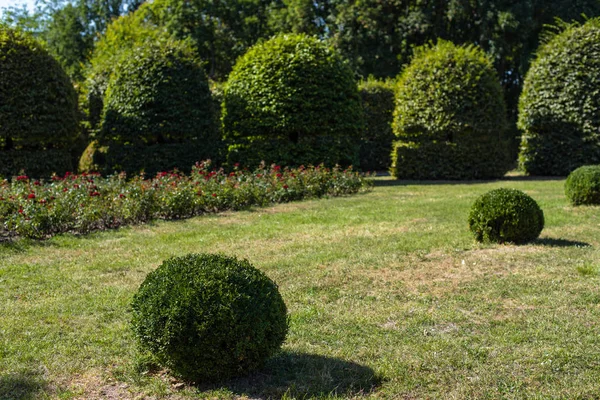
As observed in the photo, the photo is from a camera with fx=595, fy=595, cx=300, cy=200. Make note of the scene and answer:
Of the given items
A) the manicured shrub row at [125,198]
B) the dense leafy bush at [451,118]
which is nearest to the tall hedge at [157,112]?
the manicured shrub row at [125,198]

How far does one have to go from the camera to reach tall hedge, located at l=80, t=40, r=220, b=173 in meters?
16.9

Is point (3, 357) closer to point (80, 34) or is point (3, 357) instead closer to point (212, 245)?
point (212, 245)

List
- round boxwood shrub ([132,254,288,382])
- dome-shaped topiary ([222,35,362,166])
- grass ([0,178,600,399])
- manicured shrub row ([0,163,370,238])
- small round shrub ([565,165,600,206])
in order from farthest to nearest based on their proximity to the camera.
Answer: dome-shaped topiary ([222,35,362,166]) → small round shrub ([565,165,600,206]) → manicured shrub row ([0,163,370,238]) → grass ([0,178,600,399]) → round boxwood shrub ([132,254,288,382])

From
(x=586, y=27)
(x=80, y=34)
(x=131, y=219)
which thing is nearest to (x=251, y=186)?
(x=131, y=219)

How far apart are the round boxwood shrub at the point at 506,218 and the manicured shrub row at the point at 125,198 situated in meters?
5.53

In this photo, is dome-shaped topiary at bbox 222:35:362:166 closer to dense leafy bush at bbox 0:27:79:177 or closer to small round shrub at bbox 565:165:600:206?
dense leafy bush at bbox 0:27:79:177

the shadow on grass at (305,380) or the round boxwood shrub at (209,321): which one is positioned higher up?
the round boxwood shrub at (209,321)

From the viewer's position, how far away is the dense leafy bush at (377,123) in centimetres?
2348

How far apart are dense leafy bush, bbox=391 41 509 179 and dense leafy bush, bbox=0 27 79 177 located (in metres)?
10.6

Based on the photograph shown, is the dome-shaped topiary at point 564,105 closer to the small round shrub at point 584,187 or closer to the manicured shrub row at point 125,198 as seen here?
the small round shrub at point 584,187

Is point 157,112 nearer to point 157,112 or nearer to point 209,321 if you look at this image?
point 157,112

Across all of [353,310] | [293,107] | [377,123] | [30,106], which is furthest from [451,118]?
[353,310]

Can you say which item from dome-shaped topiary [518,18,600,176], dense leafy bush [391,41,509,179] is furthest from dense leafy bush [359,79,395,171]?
dome-shaped topiary [518,18,600,176]

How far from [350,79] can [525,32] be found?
1381cm
